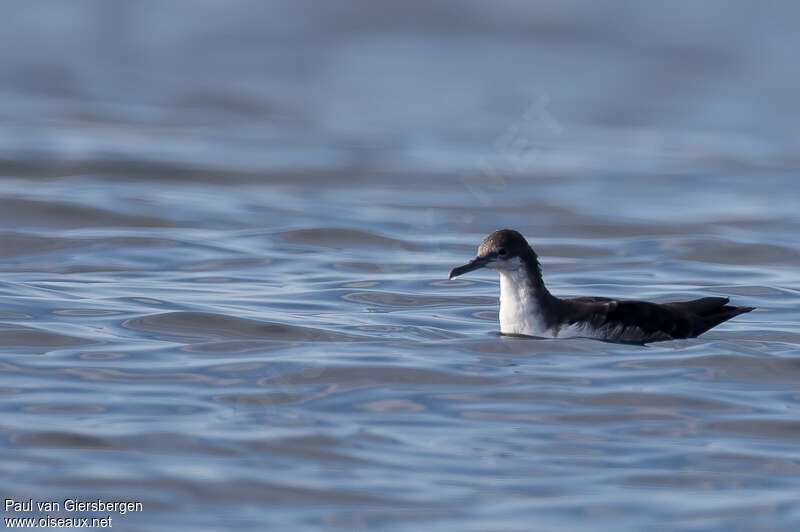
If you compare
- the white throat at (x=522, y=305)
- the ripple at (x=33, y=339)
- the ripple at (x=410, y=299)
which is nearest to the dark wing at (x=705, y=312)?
the white throat at (x=522, y=305)

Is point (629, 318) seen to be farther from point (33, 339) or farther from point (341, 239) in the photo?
point (341, 239)

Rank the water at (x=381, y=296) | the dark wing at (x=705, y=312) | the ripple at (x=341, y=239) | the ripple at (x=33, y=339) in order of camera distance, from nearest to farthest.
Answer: the water at (x=381, y=296) < the ripple at (x=33, y=339) < the dark wing at (x=705, y=312) < the ripple at (x=341, y=239)

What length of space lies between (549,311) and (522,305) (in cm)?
21

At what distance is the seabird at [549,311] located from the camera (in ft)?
37.9

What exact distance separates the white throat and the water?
0.21 metres

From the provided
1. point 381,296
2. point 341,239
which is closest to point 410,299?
point 381,296

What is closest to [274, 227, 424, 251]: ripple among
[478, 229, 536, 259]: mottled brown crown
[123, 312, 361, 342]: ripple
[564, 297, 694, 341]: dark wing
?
[123, 312, 361, 342]: ripple

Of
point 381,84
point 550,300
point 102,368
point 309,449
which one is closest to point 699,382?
point 550,300

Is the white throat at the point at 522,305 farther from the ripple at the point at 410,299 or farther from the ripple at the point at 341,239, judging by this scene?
the ripple at the point at 341,239

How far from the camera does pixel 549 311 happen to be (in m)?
11.7

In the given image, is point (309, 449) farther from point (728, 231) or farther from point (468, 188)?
point (468, 188)

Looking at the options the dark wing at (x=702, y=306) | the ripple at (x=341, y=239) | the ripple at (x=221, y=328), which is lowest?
the ripple at (x=221, y=328)

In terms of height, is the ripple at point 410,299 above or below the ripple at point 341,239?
below

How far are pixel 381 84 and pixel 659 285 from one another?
18.4m
